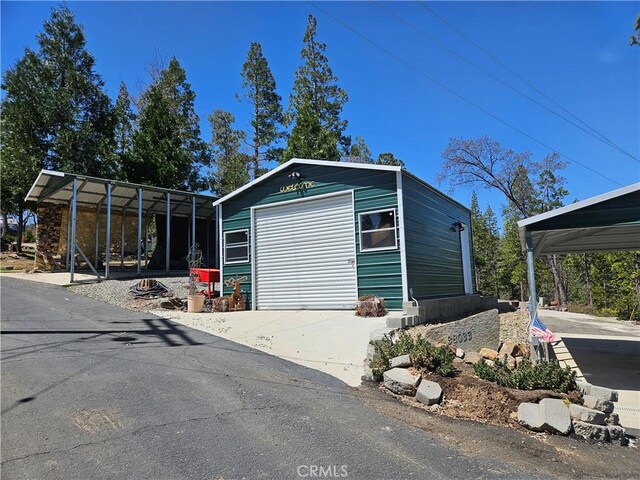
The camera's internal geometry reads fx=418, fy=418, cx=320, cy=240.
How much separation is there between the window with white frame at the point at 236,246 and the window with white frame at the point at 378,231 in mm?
3744

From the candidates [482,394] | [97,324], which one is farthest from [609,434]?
[97,324]

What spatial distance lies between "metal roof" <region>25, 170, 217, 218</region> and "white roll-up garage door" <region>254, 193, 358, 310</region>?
7292mm

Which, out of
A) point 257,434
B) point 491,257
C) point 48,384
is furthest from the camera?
point 491,257

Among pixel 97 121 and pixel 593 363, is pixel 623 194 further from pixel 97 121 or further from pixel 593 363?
pixel 97 121

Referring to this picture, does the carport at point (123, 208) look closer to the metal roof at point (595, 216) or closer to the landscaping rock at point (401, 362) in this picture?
the landscaping rock at point (401, 362)

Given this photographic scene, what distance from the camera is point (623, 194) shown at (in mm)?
5477

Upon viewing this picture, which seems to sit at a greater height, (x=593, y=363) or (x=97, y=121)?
(x=97, y=121)

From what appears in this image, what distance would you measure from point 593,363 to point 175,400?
778 cm

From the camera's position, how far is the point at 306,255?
1106 cm

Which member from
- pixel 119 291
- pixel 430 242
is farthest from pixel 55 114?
pixel 430 242

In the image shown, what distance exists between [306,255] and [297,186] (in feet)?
6.18

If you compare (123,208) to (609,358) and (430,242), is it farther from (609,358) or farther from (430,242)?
(609,358)

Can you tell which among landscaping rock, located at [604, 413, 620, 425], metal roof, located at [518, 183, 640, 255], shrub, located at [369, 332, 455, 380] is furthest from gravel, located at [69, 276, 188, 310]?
landscaping rock, located at [604, 413, 620, 425]

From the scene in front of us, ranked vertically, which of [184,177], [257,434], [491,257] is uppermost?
[184,177]
